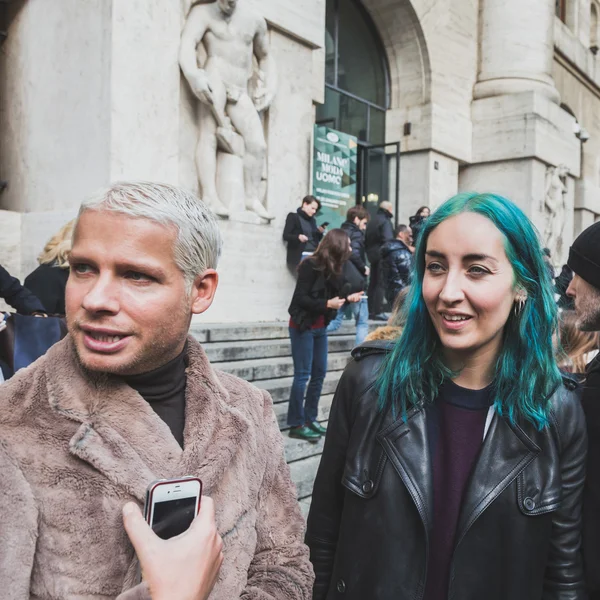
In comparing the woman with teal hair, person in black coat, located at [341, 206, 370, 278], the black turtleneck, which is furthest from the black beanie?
person in black coat, located at [341, 206, 370, 278]

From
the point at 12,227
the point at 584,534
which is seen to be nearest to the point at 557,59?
the point at 12,227

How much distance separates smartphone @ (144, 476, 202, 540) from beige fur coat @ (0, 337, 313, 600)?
8 cm

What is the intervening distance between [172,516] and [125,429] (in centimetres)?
20

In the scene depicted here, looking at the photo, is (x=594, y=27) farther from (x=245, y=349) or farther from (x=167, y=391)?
(x=167, y=391)

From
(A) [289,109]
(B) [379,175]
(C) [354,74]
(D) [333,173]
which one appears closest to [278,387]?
(A) [289,109]

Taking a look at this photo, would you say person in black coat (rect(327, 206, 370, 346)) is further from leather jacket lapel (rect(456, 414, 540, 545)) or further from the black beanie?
leather jacket lapel (rect(456, 414, 540, 545))

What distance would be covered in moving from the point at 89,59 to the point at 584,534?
20.7 ft

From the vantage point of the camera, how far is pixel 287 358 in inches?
242

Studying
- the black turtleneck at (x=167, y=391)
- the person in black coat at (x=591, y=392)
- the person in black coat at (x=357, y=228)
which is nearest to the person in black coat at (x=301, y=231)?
the person in black coat at (x=357, y=228)

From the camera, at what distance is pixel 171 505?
101 cm

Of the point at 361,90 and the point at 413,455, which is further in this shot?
the point at 361,90

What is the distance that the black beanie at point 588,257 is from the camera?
1884 millimetres

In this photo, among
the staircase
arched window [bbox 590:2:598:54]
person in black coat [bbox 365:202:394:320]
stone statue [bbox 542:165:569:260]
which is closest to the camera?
the staircase

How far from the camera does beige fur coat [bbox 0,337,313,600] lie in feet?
3.36
